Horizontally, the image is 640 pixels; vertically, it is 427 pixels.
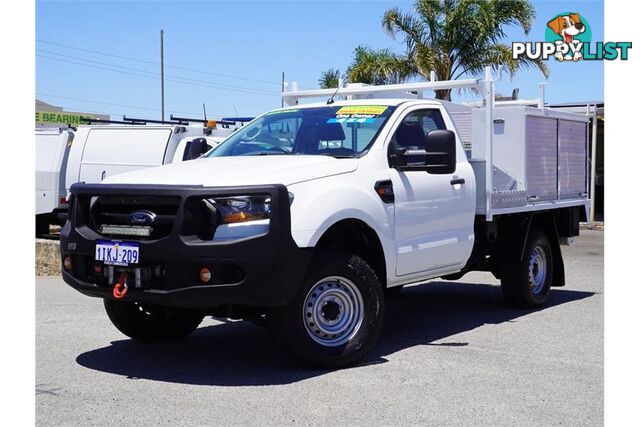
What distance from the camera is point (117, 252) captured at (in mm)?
6402

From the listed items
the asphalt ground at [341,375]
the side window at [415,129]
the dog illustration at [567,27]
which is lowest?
the asphalt ground at [341,375]

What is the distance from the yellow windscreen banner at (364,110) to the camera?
304 inches

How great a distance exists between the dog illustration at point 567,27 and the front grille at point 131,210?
10.7 meters

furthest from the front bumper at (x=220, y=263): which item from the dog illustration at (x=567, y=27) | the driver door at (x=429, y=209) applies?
the dog illustration at (x=567, y=27)

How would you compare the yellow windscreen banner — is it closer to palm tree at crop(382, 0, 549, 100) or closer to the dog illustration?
the dog illustration

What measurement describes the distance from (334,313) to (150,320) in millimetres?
1819

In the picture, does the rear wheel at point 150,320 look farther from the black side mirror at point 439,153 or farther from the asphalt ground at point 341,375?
the black side mirror at point 439,153

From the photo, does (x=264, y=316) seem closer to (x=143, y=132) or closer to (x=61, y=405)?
(x=61, y=405)

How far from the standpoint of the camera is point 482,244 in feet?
30.5

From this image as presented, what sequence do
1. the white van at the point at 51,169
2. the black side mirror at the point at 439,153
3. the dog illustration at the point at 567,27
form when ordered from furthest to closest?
the white van at the point at 51,169, the dog illustration at the point at 567,27, the black side mirror at the point at 439,153

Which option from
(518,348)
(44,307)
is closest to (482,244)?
(518,348)

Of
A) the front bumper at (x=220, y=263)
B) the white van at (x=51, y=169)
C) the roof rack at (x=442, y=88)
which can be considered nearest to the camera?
the front bumper at (x=220, y=263)

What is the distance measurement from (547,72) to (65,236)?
761 inches

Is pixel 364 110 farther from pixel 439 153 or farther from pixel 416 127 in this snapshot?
pixel 439 153
